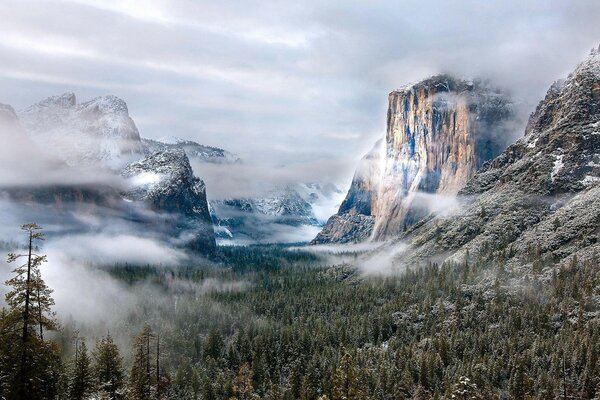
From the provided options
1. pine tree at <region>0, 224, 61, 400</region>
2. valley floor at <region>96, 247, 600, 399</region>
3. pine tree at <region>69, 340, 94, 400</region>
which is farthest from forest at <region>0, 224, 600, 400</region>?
pine tree at <region>0, 224, 61, 400</region>

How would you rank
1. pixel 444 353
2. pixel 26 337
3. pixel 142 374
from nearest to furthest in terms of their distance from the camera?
pixel 26 337
pixel 142 374
pixel 444 353

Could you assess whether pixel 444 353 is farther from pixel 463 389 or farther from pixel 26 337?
pixel 26 337

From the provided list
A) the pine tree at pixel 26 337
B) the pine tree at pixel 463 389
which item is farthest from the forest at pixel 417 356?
the pine tree at pixel 26 337

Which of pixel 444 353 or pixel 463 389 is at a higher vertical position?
pixel 463 389

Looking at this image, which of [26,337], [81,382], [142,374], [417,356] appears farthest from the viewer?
[417,356]

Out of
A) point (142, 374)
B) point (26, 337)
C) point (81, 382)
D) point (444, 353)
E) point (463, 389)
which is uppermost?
point (26, 337)

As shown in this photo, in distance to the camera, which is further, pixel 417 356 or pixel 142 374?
pixel 417 356

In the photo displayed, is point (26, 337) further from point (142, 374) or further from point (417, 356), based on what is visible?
point (417, 356)

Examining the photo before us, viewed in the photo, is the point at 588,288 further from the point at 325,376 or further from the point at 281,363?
the point at 281,363

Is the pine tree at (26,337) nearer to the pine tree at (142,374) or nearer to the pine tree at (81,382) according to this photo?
the pine tree at (142,374)

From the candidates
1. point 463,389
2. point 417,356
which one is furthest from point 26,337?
point 417,356

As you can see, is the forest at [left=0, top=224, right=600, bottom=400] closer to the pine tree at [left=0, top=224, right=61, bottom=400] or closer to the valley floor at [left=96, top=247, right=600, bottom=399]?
the valley floor at [left=96, top=247, right=600, bottom=399]

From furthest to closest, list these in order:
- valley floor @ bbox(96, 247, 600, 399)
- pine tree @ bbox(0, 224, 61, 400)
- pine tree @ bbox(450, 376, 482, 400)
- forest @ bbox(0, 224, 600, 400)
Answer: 1. valley floor @ bbox(96, 247, 600, 399)
2. forest @ bbox(0, 224, 600, 400)
3. pine tree @ bbox(450, 376, 482, 400)
4. pine tree @ bbox(0, 224, 61, 400)
